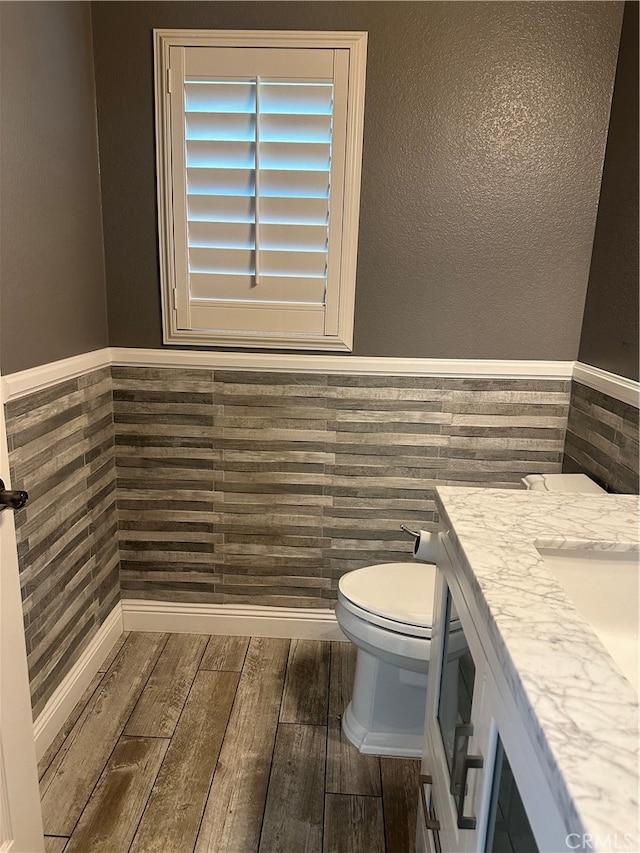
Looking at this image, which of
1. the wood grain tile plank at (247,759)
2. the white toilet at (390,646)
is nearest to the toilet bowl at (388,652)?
the white toilet at (390,646)

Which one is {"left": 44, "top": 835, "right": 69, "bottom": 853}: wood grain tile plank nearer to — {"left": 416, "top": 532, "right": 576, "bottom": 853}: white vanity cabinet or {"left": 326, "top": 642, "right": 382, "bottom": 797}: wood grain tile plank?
{"left": 326, "top": 642, "right": 382, "bottom": 797}: wood grain tile plank

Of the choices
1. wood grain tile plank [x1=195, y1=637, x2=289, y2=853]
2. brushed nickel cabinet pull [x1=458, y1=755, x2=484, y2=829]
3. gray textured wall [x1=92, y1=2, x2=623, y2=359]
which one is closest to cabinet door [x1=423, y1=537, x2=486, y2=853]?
brushed nickel cabinet pull [x1=458, y1=755, x2=484, y2=829]

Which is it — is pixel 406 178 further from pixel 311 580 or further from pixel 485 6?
pixel 311 580

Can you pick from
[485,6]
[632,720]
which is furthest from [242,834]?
[485,6]

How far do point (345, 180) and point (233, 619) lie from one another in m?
1.72

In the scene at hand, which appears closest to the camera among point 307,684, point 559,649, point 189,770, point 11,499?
point 559,649

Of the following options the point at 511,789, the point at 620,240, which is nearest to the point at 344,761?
the point at 511,789

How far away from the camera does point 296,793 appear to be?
1752 millimetres

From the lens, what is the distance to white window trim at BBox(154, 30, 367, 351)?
6.62 ft

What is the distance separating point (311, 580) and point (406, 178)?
1535 millimetres

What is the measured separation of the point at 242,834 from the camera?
161 cm

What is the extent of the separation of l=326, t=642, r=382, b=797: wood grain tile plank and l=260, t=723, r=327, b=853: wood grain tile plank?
0.03m

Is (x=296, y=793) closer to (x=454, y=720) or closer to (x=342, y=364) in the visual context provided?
(x=454, y=720)

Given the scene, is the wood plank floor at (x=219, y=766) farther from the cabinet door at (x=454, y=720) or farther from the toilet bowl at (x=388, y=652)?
the cabinet door at (x=454, y=720)
